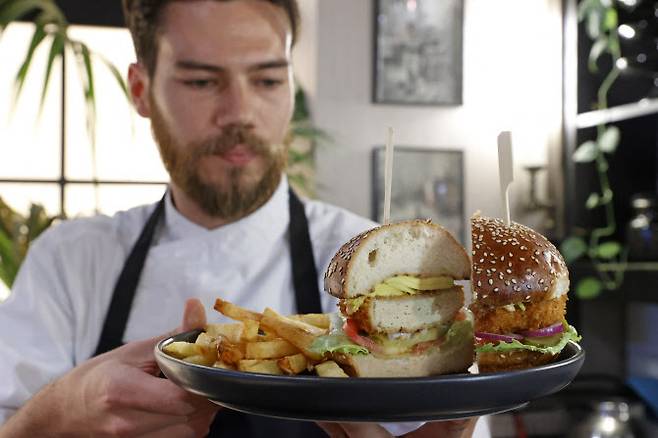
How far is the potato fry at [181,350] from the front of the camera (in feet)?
3.46

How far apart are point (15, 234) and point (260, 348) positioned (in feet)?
5.40

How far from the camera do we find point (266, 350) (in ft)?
3.49

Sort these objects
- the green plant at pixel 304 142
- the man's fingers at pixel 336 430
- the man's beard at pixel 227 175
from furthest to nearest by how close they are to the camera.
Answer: the green plant at pixel 304 142 < the man's beard at pixel 227 175 < the man's fingers at pixel 336 430

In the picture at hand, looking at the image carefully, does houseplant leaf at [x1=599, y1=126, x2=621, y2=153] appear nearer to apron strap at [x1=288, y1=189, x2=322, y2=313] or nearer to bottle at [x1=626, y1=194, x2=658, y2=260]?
bottle at [x1=626, y1=194, x2=658, y2=260]

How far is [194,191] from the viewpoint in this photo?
1863 millimetres

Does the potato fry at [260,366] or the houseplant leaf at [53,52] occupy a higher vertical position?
the houseplant leaf at [53,52]

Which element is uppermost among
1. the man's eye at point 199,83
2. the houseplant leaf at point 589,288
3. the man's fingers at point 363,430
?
the man's eye at point 199,83

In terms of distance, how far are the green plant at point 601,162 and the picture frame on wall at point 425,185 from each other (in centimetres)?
70

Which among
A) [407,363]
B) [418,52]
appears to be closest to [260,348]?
[407,363]

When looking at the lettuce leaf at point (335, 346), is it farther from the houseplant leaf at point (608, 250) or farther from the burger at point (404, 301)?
the houseplant leaf at point (608, 250)

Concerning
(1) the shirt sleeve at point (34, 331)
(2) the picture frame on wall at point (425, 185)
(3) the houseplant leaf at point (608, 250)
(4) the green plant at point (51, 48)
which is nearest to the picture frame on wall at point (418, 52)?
(2) the picture frame on wall at point (425, 185)

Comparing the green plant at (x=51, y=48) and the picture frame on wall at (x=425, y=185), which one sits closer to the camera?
the green plant at (x=51, y=48)

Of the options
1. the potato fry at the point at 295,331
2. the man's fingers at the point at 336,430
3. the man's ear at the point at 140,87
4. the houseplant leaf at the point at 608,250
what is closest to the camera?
the potato fry at the point at 295,331

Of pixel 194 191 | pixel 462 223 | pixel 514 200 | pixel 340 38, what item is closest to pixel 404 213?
pixel 462 223
